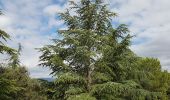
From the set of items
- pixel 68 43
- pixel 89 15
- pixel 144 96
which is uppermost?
pixel 89 15

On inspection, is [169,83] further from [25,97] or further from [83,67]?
[83,67]

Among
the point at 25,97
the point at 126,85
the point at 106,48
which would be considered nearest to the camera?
the point at 126,85

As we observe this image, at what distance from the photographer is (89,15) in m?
22.9

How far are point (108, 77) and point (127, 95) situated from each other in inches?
61.4

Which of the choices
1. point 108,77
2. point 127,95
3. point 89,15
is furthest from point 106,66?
point 89,15

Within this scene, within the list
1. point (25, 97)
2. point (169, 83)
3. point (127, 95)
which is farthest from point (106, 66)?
point (169, 83)

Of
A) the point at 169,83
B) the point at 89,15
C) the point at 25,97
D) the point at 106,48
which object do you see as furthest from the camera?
the point at 169,83

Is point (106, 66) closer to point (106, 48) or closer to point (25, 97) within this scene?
point (106, 48)

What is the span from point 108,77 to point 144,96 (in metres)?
2.33

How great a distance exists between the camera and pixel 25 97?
3425 cm

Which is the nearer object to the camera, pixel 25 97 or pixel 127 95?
pixel 127 95

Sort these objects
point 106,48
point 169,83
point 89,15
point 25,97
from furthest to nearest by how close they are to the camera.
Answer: point 169,83, point 25,97, point 89,15, point 106,48

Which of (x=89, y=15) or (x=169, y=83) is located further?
(x=169, y=83)

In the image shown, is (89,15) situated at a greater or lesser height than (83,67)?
greater
